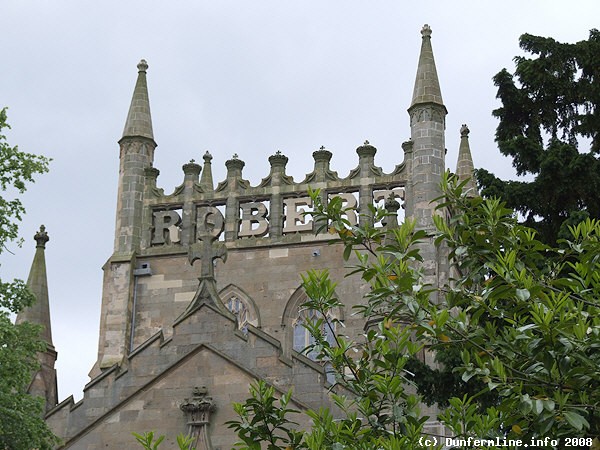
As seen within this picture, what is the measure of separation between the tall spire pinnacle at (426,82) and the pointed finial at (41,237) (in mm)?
10749

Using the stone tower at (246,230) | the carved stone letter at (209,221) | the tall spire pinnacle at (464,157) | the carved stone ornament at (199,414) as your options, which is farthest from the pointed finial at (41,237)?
the tall spire pinnacle at (464,157)

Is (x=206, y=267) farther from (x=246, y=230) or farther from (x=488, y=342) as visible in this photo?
(x=488, y=342)

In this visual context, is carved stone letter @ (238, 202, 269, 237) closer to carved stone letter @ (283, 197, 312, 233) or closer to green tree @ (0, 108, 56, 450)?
carved stone letter @ (283, 197, 312, 233)

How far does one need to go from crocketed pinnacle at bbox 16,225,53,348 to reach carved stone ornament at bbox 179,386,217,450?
750 centimetres

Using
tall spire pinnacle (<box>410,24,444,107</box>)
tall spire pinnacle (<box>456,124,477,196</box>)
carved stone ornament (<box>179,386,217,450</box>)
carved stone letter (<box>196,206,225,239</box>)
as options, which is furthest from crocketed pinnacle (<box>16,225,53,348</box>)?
tall spire pinnacle (<box>456,124,477,196</box>)

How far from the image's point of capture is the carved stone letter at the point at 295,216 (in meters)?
38.0

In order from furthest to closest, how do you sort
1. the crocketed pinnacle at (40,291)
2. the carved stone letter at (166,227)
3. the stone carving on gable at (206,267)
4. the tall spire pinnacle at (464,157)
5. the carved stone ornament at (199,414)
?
the tall spire pinnacle at (464,157) < the carved stone letter at (166,227) < the crocketed pinnacle at (40,291) < the stone carving on gable at (206,267) < the carved stone ornament at (199,414)

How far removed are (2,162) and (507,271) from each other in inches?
609

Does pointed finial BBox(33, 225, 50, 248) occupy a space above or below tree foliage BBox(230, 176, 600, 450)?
above

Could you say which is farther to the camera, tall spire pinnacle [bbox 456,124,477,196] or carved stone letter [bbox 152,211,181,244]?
tall spire pinnacle [bbox 456,124,477,196]

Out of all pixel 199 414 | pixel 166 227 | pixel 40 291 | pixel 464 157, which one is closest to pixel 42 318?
pixel 40 291

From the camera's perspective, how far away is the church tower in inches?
1207

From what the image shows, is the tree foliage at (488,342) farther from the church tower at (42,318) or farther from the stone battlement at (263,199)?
the stone battlement at (263,199)

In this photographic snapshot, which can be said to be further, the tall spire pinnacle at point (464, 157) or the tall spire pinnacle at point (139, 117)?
the tall spire pinnacle at point (464, 157)
